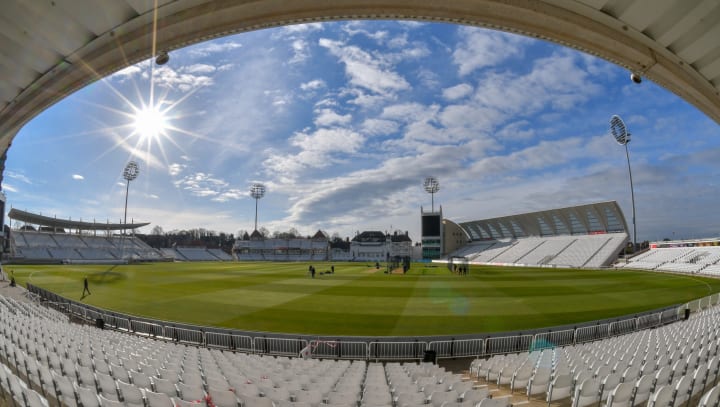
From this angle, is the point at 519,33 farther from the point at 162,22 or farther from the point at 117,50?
the point at 117,50

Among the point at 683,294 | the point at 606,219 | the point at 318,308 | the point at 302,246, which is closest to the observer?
the point at 318,308

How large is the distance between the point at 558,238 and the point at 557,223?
3.59 metres

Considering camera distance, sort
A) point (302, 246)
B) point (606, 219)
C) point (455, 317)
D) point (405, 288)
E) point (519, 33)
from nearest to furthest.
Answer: point (519, 33)
point (455, 317)
point (405, 288)
point (606, 219)
point (302, 246)

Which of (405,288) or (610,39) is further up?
(610,39)

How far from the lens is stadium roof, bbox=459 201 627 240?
218 feet

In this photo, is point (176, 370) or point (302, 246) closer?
point (176, 370)

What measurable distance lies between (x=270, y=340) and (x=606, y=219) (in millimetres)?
75601

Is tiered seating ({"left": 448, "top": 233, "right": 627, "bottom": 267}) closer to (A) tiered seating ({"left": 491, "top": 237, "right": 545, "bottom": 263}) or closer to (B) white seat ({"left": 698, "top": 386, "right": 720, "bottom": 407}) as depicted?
(A) tiered seating ({"left": 491, "top": 237, "right": 545, "bottom": 263})

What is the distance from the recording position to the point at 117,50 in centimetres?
567

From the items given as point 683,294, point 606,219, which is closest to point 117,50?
point 683,294

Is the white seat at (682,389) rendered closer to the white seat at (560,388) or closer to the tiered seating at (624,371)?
the tiered seating at (624,371)

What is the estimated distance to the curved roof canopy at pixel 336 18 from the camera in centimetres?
447

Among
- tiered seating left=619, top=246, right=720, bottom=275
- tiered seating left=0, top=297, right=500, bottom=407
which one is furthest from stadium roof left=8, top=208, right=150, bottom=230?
tiered seating left=619, top=246, right=720, bottom=275

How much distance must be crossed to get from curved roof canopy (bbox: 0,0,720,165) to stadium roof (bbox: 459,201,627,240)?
72.0 meters
